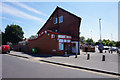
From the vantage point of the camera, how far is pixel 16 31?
41781mm

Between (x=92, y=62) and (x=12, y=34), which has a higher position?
(x=12, y=34)

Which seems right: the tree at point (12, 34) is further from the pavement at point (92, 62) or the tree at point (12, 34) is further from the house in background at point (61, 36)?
the pavement at point (92, 62)

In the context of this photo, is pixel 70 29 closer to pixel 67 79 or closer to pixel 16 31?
pixel 67 79

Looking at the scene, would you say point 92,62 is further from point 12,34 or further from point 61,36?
point 12,34

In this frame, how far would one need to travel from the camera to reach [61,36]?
1728 centimetres

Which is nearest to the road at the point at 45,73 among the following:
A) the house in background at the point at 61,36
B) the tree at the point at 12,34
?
the house in background at the point at 61,36

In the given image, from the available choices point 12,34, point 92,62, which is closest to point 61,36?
point 92,62

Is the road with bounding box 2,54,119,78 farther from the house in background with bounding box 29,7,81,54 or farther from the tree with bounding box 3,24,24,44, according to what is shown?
the tree with bounding box 3,24,24,44

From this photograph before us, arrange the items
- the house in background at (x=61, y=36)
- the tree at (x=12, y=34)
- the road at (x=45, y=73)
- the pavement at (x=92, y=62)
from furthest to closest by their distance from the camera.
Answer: the tree at (x=12, y=34) < the house in background at (x=61, y=36) < the pavement at (x=92, y=62) < the road at (x=45, y=73)

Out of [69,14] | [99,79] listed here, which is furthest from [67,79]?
[69,14]

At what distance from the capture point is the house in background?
17.0 metres

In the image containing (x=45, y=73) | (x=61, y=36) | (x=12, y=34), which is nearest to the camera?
(x=45, y=73)

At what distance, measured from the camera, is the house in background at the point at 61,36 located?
17.0 meters

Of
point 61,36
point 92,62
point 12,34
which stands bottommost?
point 92,62
